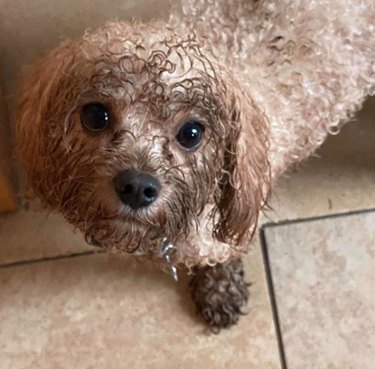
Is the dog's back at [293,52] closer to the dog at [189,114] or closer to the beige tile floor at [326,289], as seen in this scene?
the dog at [189,114]

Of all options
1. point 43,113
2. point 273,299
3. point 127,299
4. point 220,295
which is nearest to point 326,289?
point 273,299

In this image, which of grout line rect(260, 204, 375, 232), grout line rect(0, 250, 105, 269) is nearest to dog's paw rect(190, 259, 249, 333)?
grout line rect(260, 204, 375, 232)

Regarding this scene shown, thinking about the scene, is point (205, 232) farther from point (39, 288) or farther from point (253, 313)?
point (39, 288)

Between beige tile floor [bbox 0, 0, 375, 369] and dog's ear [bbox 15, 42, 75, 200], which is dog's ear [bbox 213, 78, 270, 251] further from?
beige tile floor [bbox 0, 0, 375, 369]

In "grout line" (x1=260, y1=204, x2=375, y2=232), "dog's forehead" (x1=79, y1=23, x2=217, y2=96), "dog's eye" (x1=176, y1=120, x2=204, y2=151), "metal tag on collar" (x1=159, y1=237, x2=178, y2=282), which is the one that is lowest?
"grout line" (x1=260, y1=204, x2=375, y2=232)

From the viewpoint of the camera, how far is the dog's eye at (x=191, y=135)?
1222 mm

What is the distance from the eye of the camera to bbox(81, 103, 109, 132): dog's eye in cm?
121

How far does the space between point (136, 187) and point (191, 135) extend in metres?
0.13

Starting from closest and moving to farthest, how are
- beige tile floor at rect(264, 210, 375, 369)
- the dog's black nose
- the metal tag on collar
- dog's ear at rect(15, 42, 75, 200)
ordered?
the dog's black nose → dog's ear at rect(15, 42, 75, 200) → the metal tag on collar → beige tile floor at rect(264, 210, 375, 369)

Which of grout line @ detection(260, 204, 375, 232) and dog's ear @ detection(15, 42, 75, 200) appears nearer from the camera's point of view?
dog's ear @ detection(15, 42, 75, 200)

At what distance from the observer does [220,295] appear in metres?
1.69

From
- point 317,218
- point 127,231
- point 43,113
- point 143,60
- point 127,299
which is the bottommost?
point 127,299

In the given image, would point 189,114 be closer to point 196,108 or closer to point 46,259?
point 196,108

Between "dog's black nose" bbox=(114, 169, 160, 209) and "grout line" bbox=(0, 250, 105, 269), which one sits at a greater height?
"dog's black nose" bbox=(114, 169, 160, 209)
